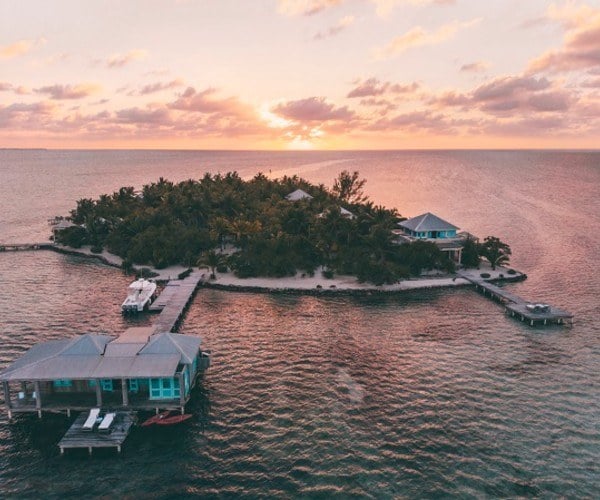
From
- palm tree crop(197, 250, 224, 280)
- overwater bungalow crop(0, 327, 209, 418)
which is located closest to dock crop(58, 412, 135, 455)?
overwater bungalow crop(0, 327, 209, 418)

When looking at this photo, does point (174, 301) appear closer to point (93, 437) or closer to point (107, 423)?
point (107, 423)

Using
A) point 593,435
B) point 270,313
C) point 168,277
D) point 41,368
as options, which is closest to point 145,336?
point 41,368

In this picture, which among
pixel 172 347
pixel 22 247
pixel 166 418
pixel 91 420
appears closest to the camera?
pixel 91 420

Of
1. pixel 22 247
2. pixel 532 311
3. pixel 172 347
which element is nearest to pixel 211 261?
pixel 172 347

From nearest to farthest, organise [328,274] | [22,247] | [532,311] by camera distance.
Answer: [532,311]
[328,274]
[22,247]

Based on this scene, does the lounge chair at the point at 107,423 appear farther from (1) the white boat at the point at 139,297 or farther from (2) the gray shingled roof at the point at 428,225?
(2) the gray shingled roof at the point at 428,225

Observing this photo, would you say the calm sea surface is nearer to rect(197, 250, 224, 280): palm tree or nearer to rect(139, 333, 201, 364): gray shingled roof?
rect(139, 333, 201, 364): gray shingled roof
